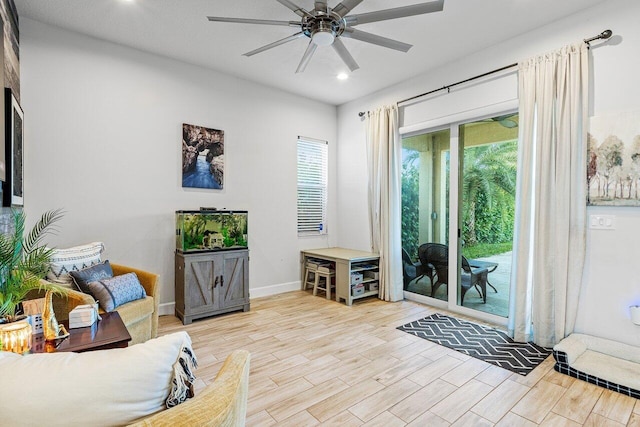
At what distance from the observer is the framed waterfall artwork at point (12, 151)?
7.29ft

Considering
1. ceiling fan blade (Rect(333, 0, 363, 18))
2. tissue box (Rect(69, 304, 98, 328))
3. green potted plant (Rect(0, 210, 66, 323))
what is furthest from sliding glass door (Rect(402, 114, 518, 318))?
green potted plant (Rect(0, 210, 66, 323))

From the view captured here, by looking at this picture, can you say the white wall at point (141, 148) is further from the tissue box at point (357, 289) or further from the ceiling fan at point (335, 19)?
the ceiling fan at point (335, 19)

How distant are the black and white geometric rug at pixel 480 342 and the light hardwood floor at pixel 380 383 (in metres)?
0.10

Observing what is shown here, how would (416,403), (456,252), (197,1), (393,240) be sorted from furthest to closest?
(393,240) → (456,252) → (197,1) → (416,403)

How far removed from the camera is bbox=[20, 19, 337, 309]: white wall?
313cm

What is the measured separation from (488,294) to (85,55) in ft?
16.5

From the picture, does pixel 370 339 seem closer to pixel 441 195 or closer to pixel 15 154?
pixel 441 195

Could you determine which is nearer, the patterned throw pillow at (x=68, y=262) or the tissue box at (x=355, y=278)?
the patterned throw pillow at (x=68, y=262)

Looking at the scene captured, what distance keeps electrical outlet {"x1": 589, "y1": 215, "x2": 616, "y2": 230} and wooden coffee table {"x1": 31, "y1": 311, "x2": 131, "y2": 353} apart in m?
3.59

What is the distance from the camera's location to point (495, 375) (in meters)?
2.46

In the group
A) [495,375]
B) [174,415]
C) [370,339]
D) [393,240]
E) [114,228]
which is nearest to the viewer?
[174,415]

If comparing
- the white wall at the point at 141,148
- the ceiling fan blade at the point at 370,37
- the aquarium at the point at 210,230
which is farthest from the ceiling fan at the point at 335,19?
the aquarium at the point at 210,230

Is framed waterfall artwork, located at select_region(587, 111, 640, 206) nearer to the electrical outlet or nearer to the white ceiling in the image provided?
the electrical outlet

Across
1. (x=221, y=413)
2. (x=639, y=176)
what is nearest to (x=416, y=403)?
(x=221, y=413)
